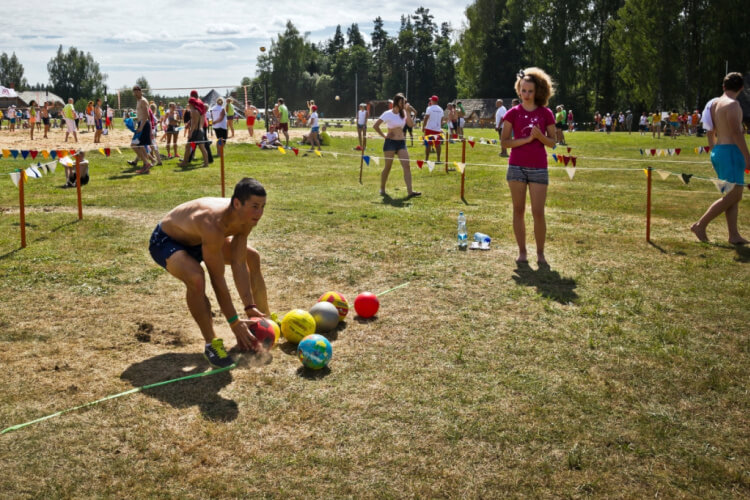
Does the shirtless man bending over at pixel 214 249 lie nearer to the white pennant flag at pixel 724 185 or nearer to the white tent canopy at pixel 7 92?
the white pennant flag at pixel 724 185

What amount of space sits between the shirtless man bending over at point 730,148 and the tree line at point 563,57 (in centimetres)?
3703

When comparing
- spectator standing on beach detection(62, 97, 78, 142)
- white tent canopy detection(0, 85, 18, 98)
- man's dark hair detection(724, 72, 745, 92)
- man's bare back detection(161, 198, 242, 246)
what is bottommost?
man's bare back detection(161, 198, 242, 246)

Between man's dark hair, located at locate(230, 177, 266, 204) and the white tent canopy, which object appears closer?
man's dark hair, located at locate(230, 177, 266, 204)

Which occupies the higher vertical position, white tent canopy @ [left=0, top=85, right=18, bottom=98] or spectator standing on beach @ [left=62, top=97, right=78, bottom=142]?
white tent canopy @ [left=0, top=85, right=18, bottom=98]

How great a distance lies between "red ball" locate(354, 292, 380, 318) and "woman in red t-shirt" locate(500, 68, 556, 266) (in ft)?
8.49

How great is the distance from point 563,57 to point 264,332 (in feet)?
207

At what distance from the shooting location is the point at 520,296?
21.7 feet

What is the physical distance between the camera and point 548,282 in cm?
711

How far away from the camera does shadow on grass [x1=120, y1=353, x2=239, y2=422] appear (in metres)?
4.24

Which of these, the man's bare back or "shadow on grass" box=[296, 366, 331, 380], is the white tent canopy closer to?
the man's bare back

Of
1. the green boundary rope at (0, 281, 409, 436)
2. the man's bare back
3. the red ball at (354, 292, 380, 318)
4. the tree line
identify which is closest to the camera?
the green boundary rope at (0, 281, 409, 436)

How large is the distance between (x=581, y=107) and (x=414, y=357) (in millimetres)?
65113

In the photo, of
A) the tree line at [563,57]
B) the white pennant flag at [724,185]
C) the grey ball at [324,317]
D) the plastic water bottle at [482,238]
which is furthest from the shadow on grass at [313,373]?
the tree line at [563,57]

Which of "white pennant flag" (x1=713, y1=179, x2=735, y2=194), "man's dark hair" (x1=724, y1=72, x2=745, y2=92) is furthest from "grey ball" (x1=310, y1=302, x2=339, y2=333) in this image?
"man's dark hair" (x1=724, y1=72, x2=745, y2=92)
